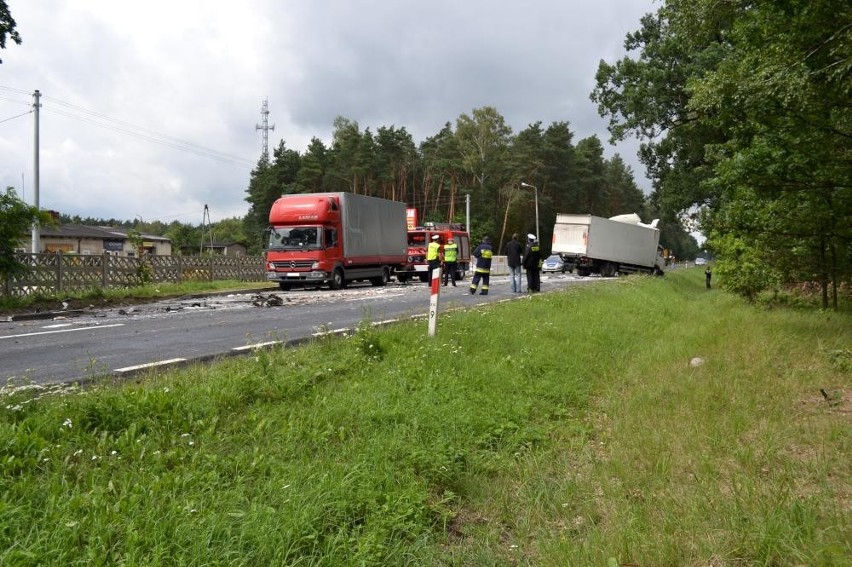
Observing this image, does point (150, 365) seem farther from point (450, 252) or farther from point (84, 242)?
point (84, 242)

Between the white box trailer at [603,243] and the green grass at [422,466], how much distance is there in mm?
31106

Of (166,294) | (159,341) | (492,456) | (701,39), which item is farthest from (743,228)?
(166,294)

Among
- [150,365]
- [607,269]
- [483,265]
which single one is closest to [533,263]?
[483,265]

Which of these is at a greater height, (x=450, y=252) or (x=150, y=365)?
(x=450, y=252)

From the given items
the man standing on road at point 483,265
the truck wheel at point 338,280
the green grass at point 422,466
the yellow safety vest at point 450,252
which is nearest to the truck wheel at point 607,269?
the yellow safety vest at point 450,252

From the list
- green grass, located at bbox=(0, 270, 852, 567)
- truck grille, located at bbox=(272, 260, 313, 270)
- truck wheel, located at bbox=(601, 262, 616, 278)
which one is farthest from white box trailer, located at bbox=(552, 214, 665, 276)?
green grass, located at bbox=(0, 270, 852, 567)

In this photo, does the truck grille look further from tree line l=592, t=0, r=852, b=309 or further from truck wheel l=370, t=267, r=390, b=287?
tree line l=592, t=0, r=852, b=309

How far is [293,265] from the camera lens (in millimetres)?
21609

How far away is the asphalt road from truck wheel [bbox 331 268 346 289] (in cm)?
646

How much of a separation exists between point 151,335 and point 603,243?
32.7 meters

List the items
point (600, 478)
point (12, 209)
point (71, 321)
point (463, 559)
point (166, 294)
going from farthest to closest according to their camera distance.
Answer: point (166, 294), point (12, 209), point (71, 321), point (600, 478), point (463, 559)

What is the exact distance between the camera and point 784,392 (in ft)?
19.7

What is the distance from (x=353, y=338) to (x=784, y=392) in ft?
14.9

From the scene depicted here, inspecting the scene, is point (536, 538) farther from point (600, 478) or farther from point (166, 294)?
point (166, 294)
